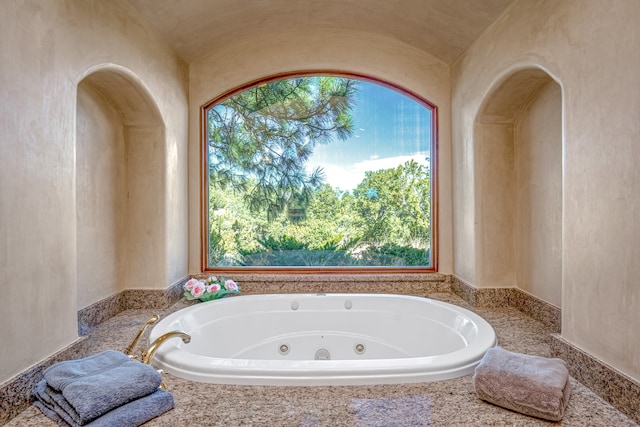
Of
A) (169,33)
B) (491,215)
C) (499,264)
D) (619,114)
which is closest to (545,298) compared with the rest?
(499,264)

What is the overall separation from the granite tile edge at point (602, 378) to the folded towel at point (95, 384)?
1.55 metres

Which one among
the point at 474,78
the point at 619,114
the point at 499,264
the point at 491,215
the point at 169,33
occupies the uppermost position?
the point at 169,33

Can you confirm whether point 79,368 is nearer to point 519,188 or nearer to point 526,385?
point 526,385

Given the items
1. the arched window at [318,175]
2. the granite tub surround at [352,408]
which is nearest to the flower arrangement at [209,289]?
the arched window at [318,175]

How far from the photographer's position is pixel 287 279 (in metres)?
2.96

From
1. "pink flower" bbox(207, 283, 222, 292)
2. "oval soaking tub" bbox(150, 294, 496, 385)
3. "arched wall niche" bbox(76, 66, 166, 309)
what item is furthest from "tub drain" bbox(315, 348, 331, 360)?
"arched wall niche" bbox(76, 66, 166, 309)

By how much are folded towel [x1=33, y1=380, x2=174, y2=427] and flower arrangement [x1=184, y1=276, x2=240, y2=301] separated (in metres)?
1.30

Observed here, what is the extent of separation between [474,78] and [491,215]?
92 cm

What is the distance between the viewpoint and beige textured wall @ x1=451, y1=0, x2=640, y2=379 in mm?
1262

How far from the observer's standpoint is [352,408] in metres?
1.31

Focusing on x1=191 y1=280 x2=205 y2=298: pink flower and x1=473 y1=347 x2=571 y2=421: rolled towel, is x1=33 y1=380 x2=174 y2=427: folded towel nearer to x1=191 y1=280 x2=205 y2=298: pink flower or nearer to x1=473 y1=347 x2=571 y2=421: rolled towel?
x1=473 y1=347 x2=571 y2=421: rolled towel

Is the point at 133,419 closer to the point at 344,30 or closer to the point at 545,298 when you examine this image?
the point at 545,298

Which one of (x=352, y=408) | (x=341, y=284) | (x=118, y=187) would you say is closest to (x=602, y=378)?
(x=352, y=408)

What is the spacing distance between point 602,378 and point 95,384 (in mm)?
1718
